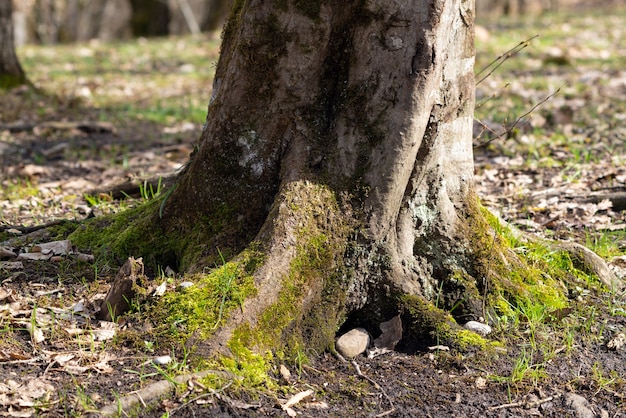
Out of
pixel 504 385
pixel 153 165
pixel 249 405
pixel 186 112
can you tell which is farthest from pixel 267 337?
pixel 186 112

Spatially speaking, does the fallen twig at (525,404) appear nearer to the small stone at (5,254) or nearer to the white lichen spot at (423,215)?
the white lichen spot at (423,215)

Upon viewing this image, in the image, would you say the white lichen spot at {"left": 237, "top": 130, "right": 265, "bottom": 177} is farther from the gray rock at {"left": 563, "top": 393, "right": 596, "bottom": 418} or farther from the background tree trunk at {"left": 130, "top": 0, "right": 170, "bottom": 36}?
the background tree trunk at {"left": 130, "top": 0, "right": 170, "bottom": 36}

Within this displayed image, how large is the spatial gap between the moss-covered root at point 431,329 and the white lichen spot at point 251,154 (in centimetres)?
98

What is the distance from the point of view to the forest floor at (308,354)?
2.86 meters

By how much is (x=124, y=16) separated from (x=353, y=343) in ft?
119

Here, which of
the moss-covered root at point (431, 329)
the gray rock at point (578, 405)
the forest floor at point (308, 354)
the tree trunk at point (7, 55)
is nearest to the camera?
the forest floor at point (308, 354)

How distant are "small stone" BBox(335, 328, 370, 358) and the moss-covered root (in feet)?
0.69

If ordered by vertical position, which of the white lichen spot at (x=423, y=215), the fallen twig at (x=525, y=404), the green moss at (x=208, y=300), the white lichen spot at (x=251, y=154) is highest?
the white lichen spot at (x=251, y=154)

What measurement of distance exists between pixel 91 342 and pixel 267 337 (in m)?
0.76

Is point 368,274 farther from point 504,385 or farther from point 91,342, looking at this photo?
point 91,342

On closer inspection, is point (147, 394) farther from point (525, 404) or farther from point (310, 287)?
point (525, 404)

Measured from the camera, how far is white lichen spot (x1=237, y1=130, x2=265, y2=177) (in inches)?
138

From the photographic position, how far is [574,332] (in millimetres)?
3451

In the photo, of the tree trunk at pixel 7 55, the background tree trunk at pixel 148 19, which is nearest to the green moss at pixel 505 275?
the tree trunk at pixel 7 55
